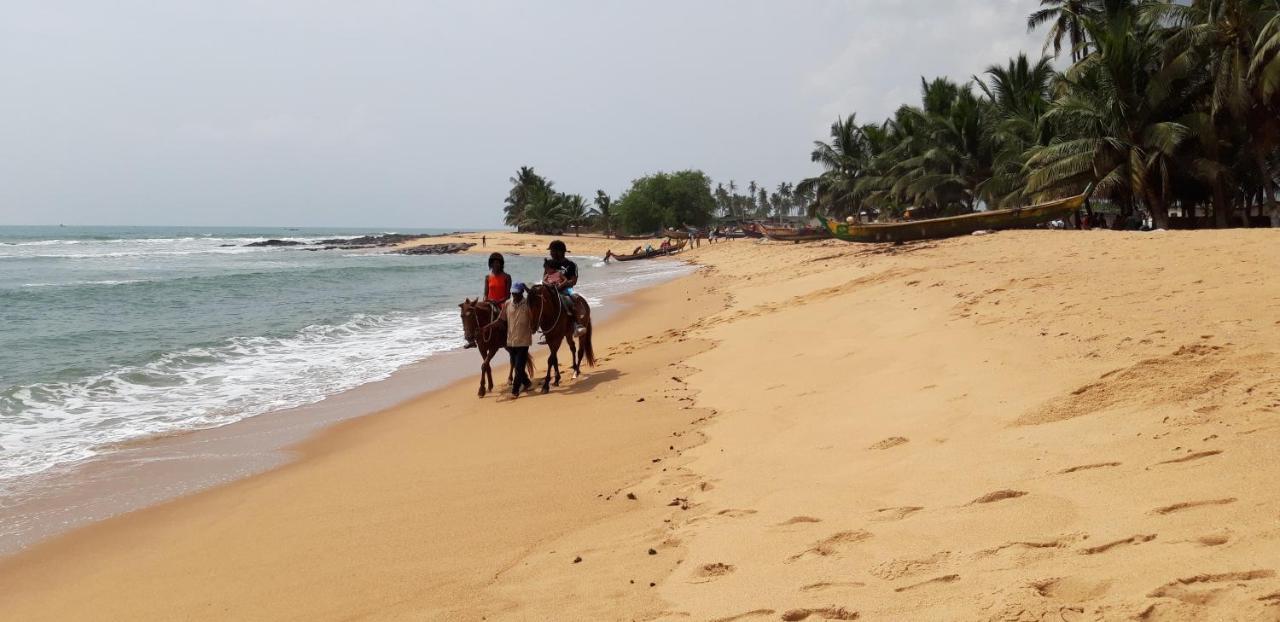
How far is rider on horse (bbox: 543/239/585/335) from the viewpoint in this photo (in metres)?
10.6

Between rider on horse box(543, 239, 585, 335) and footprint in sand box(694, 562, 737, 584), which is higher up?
rider on horse box(543, 239, 585, 335)

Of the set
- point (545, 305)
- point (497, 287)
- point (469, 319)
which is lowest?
point (469, 319)

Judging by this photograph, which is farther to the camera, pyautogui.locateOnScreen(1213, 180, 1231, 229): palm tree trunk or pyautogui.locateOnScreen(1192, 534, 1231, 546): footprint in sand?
pyautogui.locateOnScreen(1213, 180, 1231, 229): palm tree trunk

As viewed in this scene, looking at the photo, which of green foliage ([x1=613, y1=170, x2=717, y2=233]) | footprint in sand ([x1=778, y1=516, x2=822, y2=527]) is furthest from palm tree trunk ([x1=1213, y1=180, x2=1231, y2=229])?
green foliage ([x1=613, y1=170, x2=717, y2=233])

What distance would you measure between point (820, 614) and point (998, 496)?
138 cm

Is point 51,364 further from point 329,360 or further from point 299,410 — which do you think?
point 299,410

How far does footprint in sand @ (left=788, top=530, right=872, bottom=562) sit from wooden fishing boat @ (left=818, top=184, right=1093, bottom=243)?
82.4 feet

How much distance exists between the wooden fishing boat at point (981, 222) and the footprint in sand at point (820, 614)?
84.9 feet

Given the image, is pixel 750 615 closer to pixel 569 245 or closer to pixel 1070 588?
pixel 1070 588

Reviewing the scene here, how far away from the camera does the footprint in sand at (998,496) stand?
12.5ft

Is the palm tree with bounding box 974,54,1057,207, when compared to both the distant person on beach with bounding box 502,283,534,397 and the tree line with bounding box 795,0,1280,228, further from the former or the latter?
the distant person on beach with bounding box 502,283,534,397

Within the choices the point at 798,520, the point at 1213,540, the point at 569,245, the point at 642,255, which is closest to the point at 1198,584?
the point at 1213,540

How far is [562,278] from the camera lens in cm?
1079

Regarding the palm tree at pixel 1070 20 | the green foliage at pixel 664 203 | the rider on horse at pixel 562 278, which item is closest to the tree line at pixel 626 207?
the green foliage at pixel 664 203
